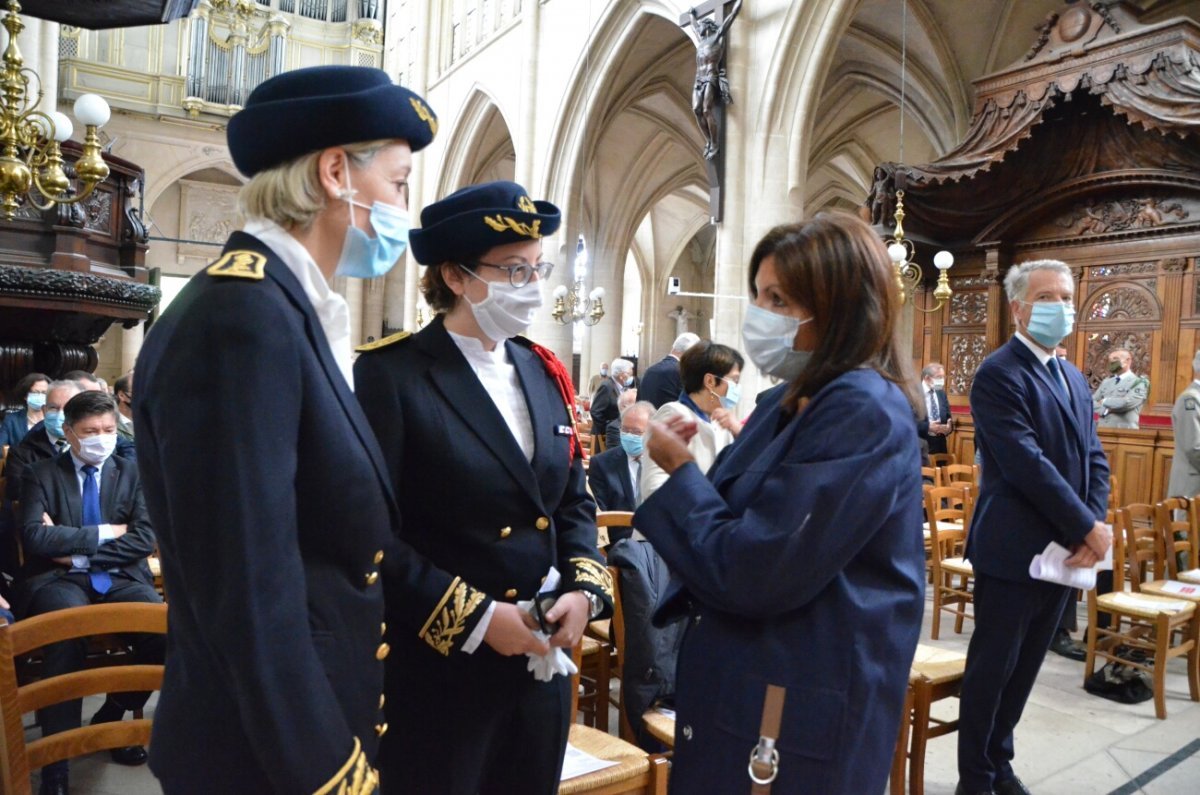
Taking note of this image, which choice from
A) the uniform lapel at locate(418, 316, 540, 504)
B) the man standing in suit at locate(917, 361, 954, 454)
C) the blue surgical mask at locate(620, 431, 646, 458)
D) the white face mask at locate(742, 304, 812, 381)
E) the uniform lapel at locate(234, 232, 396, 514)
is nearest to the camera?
the uniform lapel at locate(234, 232, 396, 514)

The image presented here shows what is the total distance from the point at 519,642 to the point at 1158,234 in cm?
876

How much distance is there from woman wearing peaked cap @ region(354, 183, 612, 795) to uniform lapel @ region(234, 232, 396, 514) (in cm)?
41

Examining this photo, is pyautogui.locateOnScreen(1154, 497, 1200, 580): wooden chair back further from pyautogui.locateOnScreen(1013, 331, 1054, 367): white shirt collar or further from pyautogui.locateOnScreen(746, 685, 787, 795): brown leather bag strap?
pyautogui.locateOnScreen(746, 685, 787, 795): brown leather bag strap

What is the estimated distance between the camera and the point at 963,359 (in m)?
9.60

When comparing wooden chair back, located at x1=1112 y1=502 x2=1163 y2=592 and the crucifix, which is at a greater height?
the crucifix

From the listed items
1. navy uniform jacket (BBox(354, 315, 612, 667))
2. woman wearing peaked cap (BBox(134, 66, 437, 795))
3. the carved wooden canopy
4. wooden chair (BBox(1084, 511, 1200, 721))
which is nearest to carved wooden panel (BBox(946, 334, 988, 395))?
the carved wooden canopy

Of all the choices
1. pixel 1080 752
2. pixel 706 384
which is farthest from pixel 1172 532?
pixel 706 384

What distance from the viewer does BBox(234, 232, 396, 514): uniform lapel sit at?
107 centimetres

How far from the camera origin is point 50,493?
3.24m

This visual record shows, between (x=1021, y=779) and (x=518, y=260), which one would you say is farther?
(x=1021, y=779)

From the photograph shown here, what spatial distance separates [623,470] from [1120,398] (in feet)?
18.7

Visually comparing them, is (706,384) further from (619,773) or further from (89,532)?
(89,532)

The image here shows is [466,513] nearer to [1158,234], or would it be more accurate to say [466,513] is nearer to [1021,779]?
[1021,779]

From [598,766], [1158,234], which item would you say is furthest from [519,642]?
[1158,234]
